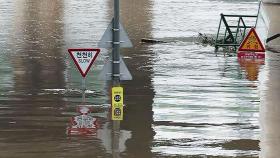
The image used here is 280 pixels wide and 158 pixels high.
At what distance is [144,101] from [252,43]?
7866 millimetres

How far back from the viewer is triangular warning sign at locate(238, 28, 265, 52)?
2122 centimetres

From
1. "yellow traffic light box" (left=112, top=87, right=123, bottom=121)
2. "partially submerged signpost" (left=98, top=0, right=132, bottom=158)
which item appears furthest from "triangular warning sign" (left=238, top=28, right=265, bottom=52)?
"yellow traffic light box" (left=112, top=87, right=123, bottom=121)

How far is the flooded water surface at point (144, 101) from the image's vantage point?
1058 centimetres

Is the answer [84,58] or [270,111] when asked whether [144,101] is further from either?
[270,111]

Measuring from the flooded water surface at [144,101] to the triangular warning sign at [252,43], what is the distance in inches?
22.3

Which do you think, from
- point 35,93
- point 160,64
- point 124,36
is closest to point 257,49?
point 160,64

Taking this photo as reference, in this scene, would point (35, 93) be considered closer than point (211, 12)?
Yes

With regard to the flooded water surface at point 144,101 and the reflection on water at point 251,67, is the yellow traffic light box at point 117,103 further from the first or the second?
the reflection on water at point 251,67

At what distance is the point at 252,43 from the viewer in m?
21.3

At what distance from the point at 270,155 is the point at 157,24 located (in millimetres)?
26089

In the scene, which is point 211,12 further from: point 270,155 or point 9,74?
point 270,155

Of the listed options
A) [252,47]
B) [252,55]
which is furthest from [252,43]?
[252,55]

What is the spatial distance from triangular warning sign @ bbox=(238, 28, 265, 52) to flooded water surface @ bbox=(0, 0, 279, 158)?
1.86 feet

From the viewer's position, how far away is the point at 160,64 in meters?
20.5
